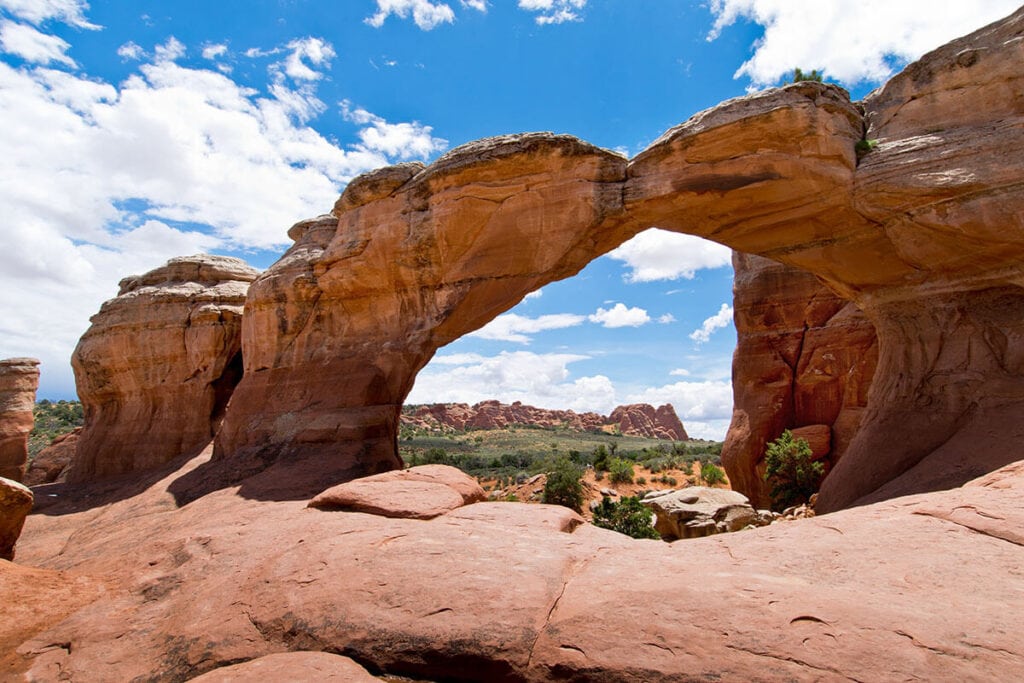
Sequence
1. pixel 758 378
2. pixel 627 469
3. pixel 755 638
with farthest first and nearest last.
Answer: pixel 627 469
pixel 758 378
pixel 755 638

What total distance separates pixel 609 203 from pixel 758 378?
11474 mm

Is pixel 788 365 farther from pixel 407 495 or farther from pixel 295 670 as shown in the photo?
pixel 295 670

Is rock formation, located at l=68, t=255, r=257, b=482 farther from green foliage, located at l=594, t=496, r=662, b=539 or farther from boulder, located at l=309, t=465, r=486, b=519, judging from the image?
green foliage, located at l=594, t=496, r=662, b=539

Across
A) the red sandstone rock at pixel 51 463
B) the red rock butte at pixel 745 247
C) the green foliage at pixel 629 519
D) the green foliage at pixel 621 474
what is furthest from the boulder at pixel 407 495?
the red sandstone rock at pixel 51 463

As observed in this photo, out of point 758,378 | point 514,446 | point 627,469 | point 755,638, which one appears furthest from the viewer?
point 514,446

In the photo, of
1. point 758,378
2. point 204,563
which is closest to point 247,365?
point 204,563

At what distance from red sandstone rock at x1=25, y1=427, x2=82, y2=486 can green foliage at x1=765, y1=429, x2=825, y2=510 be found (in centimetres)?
2703

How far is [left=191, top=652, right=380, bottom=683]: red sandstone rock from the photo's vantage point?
3.84 m

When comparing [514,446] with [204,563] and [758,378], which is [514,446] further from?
[204,563]

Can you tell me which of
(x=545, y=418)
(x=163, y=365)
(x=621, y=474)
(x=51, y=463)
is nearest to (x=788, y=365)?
(x=621, y=474)

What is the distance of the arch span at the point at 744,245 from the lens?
358 inches

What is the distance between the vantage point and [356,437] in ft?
39.1

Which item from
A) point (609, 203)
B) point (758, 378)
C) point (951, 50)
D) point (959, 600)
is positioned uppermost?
point (951, 50)

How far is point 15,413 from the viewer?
76.5 ft
